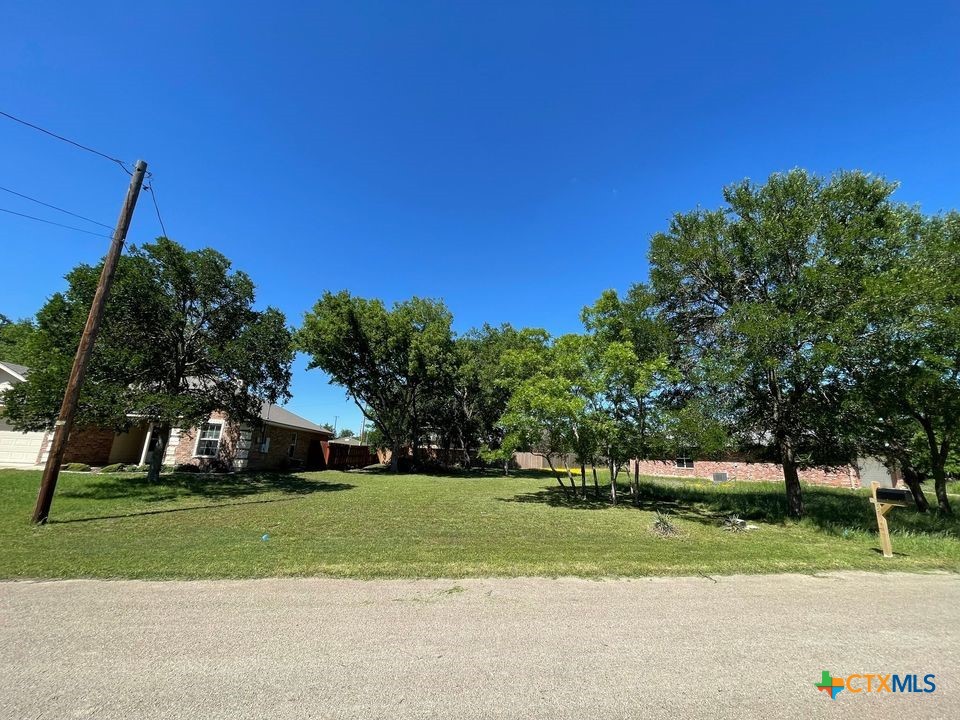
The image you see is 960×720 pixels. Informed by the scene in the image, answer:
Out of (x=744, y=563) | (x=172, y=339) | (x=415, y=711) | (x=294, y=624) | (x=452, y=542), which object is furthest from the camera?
(x=172, y=339)

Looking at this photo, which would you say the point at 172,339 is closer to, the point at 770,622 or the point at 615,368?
the point at 615,368

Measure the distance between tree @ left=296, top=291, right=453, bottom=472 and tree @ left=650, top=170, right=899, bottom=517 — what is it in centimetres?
1616

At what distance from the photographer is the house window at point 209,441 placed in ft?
72.5

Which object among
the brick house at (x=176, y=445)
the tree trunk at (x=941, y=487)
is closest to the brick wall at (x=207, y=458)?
the brick house at (x=176, y=445)

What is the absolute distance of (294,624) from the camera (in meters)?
4.15

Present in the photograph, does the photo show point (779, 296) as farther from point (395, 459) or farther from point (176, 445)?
point (176, 445)

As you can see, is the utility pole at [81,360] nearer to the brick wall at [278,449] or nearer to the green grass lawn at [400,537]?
the green grass lawn at [400,537]

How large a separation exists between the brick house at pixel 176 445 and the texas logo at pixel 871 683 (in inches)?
762

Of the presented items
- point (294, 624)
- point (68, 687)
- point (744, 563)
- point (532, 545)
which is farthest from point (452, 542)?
point (68, 687)

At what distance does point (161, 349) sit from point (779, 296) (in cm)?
2040

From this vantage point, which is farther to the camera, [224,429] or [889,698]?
[224,429]

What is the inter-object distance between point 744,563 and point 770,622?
2.83 metres

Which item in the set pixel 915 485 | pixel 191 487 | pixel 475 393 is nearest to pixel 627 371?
pixel 915 485

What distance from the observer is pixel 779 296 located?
12.1 metres
